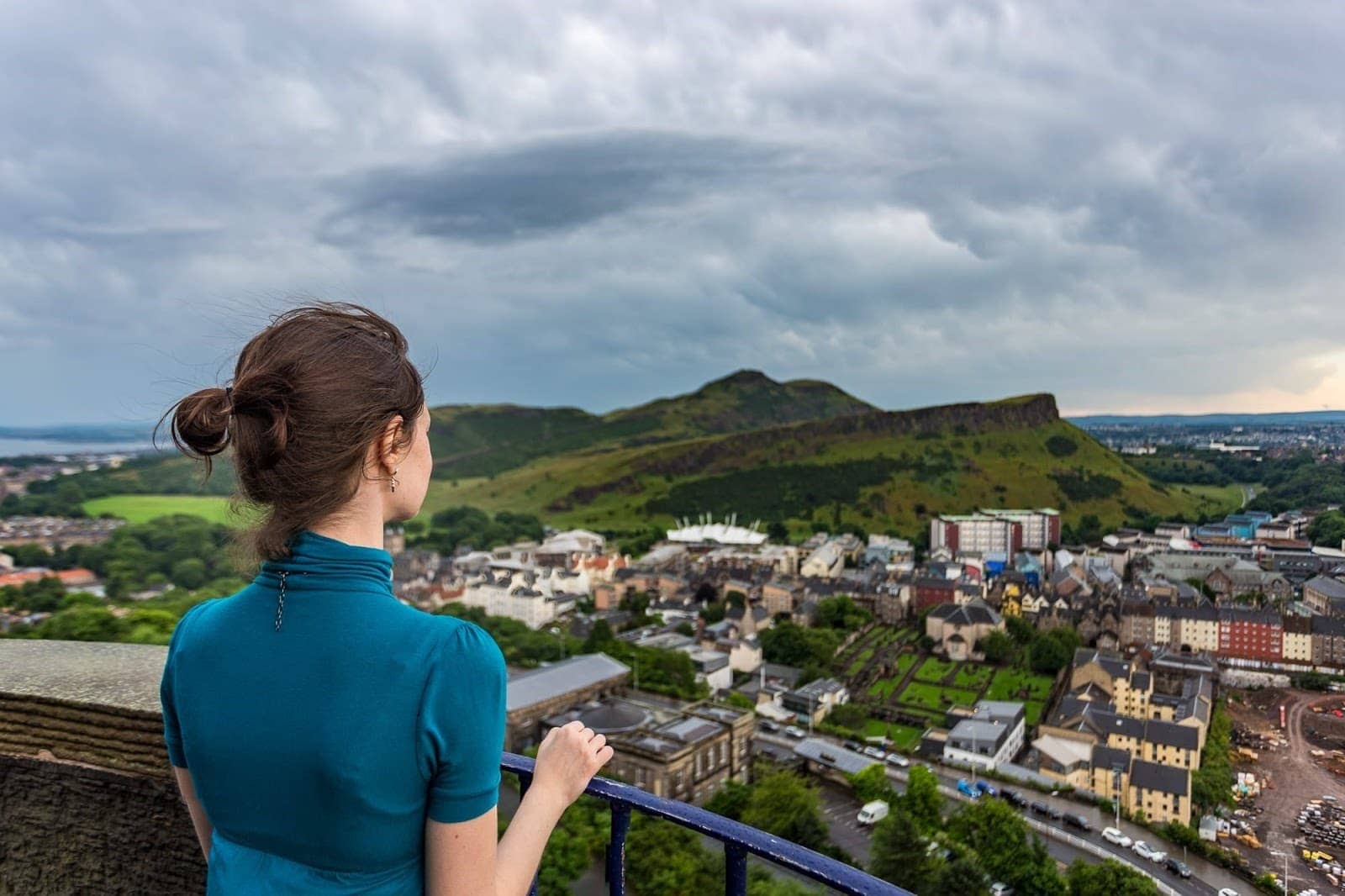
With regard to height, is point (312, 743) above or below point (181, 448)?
below

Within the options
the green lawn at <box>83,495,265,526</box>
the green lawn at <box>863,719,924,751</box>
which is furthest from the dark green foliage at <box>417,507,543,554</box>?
the green lawn at <box>863,719,924,751</box>

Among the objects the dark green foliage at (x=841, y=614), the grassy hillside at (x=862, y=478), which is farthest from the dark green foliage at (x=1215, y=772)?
the grassy hillside at (x=862, y=478)

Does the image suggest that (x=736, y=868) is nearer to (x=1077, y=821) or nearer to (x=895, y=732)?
(x=1077, y=821)

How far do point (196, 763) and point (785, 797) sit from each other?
1381cm

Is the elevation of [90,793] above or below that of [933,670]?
above

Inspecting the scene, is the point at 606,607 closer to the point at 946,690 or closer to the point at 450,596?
the point at 450,596

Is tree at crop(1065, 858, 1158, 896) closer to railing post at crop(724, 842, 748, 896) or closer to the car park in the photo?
the car park

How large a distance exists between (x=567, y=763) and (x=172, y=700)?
0.47 m

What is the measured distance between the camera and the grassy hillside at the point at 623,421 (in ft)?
297

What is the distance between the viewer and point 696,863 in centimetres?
1072

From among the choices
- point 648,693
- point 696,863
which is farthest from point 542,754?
point 648,693

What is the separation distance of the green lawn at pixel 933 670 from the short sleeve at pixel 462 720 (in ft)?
79.6

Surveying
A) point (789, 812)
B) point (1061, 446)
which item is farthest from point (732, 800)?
point (1061, 446)

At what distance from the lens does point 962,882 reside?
37.6 ft
